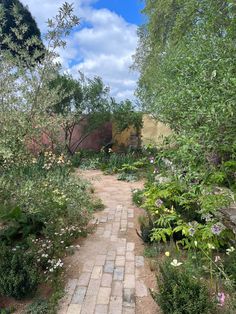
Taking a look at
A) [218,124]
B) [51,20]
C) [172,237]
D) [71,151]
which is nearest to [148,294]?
[172,237]

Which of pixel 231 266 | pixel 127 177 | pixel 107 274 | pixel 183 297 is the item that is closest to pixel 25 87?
pixel 107 274

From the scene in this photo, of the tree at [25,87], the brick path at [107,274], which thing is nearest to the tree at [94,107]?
the brick path at [107,274]

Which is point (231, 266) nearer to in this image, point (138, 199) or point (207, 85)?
point (207, 85)

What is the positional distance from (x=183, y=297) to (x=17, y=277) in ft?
5.25

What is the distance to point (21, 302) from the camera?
296 centimetres

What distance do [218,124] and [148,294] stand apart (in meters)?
1.84

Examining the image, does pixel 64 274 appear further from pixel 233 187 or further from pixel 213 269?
pixel 233 187

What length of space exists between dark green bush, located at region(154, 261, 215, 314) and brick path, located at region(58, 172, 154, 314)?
0.40 m

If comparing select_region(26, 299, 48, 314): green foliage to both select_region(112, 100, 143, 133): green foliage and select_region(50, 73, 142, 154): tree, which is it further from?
select_region(112, 100, 143, 133): green foliage

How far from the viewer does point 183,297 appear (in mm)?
2424

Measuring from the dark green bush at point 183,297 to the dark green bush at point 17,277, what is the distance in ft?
4.19

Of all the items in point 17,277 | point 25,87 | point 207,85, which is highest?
point 25,87

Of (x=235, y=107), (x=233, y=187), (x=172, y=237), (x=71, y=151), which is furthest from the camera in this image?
(x=71, y=151)

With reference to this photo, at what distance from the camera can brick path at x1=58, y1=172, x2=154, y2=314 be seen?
2.79m
